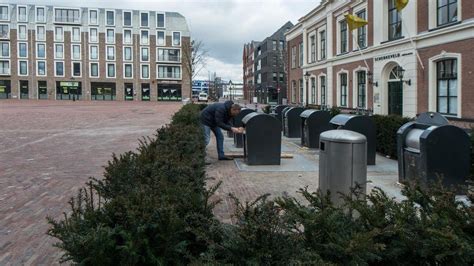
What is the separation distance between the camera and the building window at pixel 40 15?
278 ft

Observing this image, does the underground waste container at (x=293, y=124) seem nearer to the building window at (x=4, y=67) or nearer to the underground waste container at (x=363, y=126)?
the underground waste container at (x=363, y=126)

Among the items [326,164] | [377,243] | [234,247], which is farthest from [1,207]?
[377,243]

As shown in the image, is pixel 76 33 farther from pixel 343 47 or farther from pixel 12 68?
pixel 343 47

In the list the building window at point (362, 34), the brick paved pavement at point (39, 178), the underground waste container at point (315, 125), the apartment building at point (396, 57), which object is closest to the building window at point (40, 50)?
the apartment building at point (396, 57)

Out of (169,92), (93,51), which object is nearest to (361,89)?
(169,92)

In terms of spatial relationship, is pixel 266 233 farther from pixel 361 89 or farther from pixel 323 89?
pixel 323 89

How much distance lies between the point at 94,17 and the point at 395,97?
241ft

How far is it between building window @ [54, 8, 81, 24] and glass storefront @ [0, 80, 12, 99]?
1461cm

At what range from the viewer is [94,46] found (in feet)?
282

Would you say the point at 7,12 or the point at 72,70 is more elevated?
the point at 7,12

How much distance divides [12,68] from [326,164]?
88836 mm

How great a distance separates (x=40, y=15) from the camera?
8525 centimetres

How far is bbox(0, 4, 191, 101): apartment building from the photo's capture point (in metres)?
83.7

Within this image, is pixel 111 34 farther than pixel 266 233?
Yes
